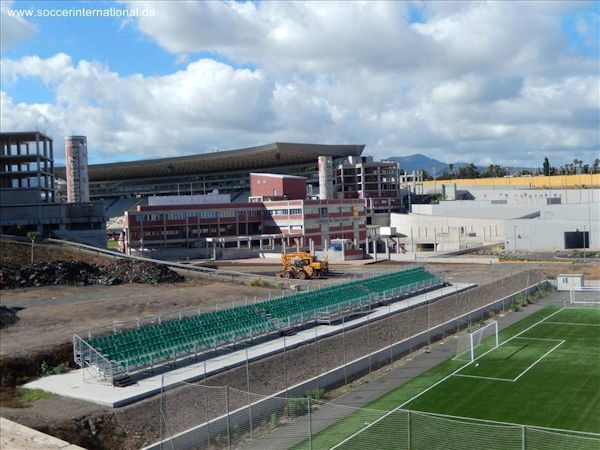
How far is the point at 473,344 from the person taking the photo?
101ft

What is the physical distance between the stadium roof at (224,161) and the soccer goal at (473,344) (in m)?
97.8

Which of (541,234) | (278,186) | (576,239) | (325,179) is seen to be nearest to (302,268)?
(541,234)

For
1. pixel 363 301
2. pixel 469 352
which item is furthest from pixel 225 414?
pixel 363 301

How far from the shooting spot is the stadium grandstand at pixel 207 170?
135750 mm

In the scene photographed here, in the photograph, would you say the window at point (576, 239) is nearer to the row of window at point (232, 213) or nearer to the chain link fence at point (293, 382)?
the row of window at point (232, 213)

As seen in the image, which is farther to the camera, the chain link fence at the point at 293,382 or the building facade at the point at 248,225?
the building facade at the point at 248,225

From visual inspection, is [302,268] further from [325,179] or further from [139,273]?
[325,179]

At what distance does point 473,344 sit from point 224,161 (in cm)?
11569

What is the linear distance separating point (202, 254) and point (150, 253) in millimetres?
6532

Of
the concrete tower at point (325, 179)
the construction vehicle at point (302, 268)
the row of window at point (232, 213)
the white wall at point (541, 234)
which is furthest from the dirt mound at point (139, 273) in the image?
the concrete tower at point (325, 179)

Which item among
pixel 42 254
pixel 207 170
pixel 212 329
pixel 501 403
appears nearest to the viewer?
pixel 501 403

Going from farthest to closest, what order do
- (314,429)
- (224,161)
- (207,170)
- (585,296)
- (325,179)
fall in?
(207,170) < (224,161) < (325,179) < (585,296) < (314,429)

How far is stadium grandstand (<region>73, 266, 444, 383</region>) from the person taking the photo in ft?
76.4

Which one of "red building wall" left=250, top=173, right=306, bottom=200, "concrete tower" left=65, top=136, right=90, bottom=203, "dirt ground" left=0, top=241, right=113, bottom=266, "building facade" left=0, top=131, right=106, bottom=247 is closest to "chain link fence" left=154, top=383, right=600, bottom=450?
"dirt ground" left=0, top=241, right=113, bottom=266
